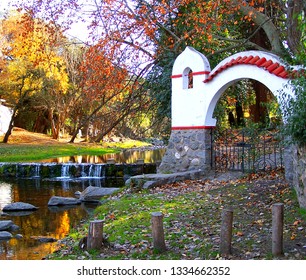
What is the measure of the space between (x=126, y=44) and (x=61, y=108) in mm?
21405

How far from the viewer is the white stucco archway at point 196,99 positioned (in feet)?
39.1

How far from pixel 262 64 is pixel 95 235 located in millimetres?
6554

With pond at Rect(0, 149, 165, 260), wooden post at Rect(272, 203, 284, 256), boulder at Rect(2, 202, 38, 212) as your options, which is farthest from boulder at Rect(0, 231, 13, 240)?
wooden post at Rect(272, 203, 284, 256)

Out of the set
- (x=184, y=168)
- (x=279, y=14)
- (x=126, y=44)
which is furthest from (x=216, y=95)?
(x=279, y=14)

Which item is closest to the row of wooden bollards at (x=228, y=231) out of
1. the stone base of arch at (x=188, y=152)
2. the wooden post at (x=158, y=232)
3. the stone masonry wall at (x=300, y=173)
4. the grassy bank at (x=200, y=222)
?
the wooden post at (x=158, y=232)

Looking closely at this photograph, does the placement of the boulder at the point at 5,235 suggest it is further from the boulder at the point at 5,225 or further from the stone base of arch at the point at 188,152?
the stone base of arch at the point at 188,152

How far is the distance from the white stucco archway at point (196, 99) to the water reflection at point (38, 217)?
328 centimetres

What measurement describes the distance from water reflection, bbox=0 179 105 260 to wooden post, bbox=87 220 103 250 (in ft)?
5.98

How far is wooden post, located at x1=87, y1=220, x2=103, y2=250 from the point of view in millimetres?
6813

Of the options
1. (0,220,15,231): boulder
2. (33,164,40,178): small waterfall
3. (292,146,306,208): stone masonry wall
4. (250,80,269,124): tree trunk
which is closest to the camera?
(292,146,306,208): stone masonry wall

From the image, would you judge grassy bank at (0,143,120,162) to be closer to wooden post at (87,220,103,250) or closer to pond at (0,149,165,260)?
pond at (0,149,165,260)

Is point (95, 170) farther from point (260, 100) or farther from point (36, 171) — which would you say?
point (260, 100)

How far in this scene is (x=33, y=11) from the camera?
15875 millimetres
